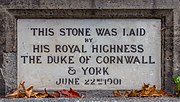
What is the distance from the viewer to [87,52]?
2.74 metres

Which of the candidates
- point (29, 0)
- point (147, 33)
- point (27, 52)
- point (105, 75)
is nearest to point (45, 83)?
point (27, 52)

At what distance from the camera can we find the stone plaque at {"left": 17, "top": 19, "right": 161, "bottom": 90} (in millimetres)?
2734

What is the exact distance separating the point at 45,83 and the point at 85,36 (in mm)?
486

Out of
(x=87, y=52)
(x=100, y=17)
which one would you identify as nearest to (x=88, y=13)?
(x=100, y=17)

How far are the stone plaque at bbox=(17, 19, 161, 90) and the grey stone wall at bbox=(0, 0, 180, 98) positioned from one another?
5cm

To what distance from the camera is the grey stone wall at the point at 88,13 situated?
2.69 meters

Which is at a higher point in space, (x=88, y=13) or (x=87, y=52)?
(x=88, y=13)

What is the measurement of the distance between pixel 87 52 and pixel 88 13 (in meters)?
0.30

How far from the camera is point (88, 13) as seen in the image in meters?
2.72

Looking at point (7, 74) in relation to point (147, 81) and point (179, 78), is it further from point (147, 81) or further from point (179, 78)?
point (179, 78)

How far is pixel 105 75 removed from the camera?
9.04ft

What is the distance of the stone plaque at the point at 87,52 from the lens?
2.73 metres

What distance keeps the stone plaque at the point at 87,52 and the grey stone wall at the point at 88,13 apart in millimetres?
53

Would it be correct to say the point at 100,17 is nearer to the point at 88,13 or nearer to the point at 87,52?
the point at 88,13
